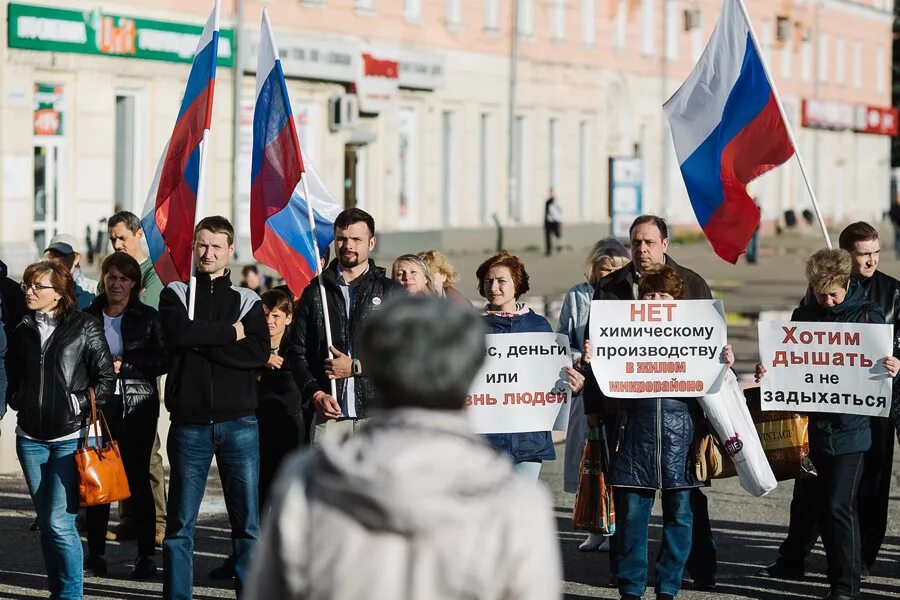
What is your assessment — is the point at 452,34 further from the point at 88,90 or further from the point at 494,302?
the point at 494,302

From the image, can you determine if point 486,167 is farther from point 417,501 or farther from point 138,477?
point 417,501

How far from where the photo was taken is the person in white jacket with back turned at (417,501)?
10.2ft

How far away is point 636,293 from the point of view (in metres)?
8.16

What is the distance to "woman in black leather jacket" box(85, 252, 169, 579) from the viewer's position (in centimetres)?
854

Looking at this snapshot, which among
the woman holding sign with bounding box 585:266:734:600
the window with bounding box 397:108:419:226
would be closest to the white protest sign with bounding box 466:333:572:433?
the woman holding sign with bounding box 585:266:734:600

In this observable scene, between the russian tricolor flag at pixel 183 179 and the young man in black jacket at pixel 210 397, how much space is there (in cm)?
90

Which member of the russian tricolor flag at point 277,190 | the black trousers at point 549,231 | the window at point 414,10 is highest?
the window at point 414,10

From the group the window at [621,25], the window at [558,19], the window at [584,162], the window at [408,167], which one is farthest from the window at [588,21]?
the window at [408,167]

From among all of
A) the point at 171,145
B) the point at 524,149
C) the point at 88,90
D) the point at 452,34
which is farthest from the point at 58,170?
the point at 171,145

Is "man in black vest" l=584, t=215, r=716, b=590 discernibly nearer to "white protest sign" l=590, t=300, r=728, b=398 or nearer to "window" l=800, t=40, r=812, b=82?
"white protest sign" l=590, t=300, r=728, b=398

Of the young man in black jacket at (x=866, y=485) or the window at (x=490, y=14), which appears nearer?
the young man in black jacket at (x=866, y=485)

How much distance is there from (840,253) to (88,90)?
75.8 feet

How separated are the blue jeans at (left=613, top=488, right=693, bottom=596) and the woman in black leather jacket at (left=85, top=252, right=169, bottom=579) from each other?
231cm

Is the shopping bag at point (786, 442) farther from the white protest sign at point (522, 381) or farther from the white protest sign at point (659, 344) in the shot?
the white protest sign at point (522, 381)
